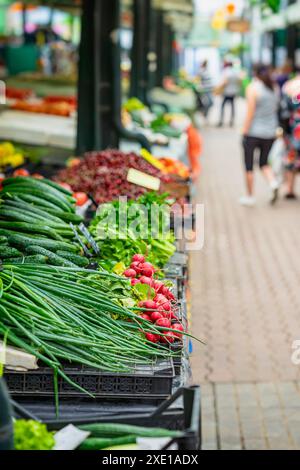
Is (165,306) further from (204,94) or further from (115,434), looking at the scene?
(204,94)

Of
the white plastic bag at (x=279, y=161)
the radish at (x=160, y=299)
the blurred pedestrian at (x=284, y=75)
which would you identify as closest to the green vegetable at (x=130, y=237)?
the radish at (x=160, y=299)

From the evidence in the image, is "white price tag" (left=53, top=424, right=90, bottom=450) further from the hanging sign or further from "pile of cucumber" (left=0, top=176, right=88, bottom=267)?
the hanging sign

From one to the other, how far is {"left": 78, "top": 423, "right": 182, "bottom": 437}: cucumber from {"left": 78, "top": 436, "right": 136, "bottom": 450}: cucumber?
0.10ft

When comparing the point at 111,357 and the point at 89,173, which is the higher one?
the point at 89,173

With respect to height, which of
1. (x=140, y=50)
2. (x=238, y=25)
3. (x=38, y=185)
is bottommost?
A: (x=38, y=185)

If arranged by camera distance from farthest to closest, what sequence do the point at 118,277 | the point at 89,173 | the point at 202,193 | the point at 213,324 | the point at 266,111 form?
the point at 202,193 < the point at 266,111 < the point at 213,324 < the point at 89,173 < the point at 118,277

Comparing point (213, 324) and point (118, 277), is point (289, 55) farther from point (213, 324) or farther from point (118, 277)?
point (118, 277)

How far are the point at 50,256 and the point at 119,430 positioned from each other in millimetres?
1513

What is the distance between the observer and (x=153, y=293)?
3805 millimetres

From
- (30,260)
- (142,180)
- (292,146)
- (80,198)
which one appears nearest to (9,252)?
(30,260)

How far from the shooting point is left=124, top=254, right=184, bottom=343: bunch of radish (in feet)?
11.3

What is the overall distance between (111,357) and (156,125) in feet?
28.4

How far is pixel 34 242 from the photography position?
4.23 m
